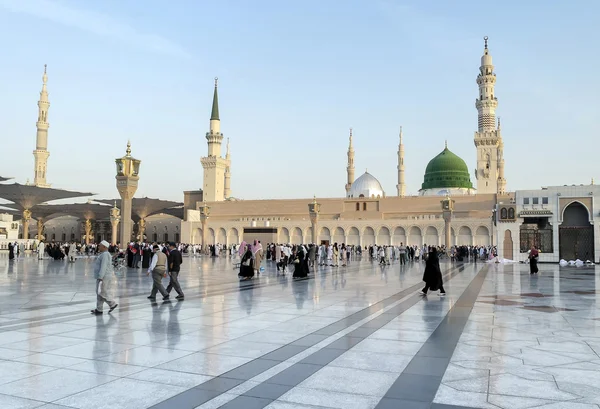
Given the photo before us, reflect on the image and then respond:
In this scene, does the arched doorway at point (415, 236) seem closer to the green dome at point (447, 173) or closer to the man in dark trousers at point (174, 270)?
the green dome at point (447, 173)

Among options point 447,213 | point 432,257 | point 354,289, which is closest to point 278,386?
point 432,257

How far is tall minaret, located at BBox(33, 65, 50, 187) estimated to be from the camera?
185ft

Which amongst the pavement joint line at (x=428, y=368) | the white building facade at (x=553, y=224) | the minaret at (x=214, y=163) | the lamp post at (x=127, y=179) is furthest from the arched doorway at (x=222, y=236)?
the pavement joint line at (x=428, y=368)

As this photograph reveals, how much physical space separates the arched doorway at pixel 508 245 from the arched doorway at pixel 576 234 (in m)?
2.30

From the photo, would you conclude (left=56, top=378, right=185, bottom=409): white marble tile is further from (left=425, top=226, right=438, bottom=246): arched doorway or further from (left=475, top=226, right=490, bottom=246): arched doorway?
(left=425, top=226, right=438, bottom=246): arched doorway

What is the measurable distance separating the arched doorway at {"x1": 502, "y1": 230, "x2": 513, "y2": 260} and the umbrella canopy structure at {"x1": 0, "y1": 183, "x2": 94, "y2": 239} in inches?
1507

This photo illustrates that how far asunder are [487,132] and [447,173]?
328 inches

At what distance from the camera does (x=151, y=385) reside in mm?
3607

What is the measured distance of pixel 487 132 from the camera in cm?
5631

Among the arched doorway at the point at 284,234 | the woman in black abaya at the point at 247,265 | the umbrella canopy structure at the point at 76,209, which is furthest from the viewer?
the umbrella canopy structure at the point at 76,209

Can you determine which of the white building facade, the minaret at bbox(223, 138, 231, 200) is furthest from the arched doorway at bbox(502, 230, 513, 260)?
the minaret at bbox(223, 138, 231, 200)

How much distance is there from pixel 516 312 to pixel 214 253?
30.6 m

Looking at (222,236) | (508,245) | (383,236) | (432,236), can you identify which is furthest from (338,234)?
(508,245)

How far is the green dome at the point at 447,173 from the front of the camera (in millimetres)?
62469
